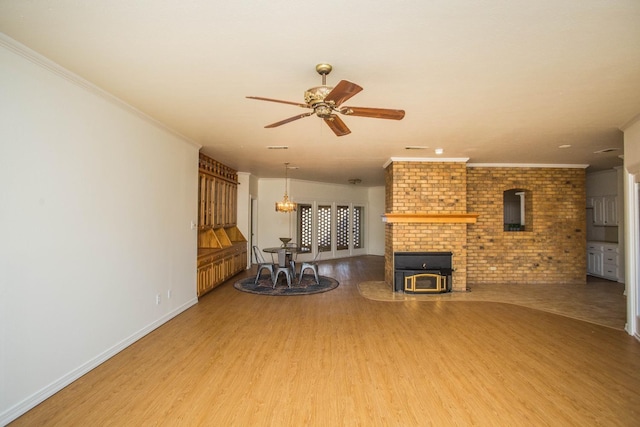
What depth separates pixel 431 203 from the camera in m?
6.52

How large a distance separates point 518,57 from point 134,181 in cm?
396

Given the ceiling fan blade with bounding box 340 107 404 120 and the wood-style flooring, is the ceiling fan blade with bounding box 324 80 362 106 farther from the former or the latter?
the wood-style flooring

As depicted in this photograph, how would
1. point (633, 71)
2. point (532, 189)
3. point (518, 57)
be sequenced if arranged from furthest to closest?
point (532, 189) < point (633, 71) < point (518, 57)

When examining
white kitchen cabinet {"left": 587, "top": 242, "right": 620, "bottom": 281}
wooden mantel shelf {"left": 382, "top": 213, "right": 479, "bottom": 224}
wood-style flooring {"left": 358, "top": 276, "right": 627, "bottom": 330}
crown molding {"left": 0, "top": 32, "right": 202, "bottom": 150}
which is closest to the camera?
crown molding {"left": 0, "top": 32, "right": 202, "bottom": 150}

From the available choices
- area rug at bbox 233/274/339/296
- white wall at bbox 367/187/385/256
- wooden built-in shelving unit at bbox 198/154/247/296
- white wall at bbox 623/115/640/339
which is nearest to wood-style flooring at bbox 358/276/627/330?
white wall at bbox 623/115/640/339

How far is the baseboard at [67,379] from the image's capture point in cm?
231

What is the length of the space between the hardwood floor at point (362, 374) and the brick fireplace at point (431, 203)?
1830 mm

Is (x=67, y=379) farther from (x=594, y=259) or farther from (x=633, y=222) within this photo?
(x=594, y=259)

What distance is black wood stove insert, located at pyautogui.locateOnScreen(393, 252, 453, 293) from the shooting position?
20.7 ft

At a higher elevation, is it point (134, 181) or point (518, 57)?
point (518, 57)

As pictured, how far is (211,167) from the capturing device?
6.67 m

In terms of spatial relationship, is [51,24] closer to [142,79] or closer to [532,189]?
[142,79]

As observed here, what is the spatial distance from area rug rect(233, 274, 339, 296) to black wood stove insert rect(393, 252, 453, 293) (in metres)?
1.39

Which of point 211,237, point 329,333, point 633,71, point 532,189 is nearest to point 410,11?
point 633,71
